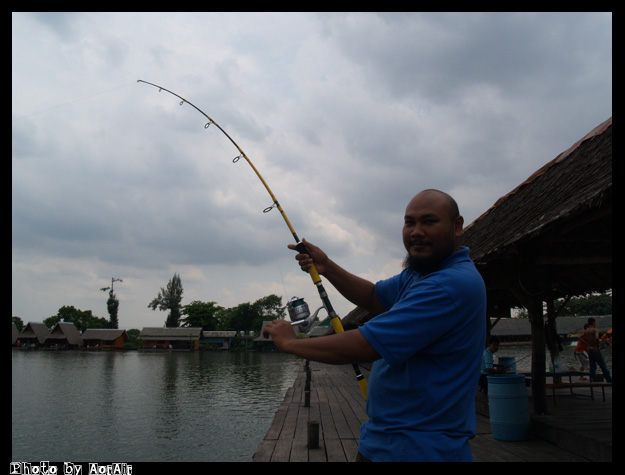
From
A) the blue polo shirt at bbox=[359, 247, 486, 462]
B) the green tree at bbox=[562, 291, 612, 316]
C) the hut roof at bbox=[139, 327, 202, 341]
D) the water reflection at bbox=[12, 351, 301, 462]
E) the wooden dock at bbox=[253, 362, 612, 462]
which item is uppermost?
the blue polo shirt at bbox=[359, 247, 486, 462]

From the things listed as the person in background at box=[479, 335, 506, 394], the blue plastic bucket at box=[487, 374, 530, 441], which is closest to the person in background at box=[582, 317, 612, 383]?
the person in background at box=[479, 335, 506, 394]

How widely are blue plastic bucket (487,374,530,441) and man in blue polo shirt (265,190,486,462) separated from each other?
194 inches

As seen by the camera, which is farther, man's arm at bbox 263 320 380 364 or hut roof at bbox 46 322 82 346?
hut roof at bbox 46 322 82 346

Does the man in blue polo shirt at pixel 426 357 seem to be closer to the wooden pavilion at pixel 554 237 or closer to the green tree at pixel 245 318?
the wooden pavilion at pixel 554 237

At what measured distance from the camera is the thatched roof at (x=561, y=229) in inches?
180

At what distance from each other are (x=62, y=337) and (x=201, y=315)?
88.5 feet

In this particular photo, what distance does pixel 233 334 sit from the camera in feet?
279

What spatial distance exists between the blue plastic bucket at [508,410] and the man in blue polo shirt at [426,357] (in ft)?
16.1

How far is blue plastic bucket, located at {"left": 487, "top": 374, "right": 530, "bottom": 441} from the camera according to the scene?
5930 mm

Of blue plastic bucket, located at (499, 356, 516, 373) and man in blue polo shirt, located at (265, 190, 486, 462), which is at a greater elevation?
man in blue polo shirt, located at (265, 190, 486, 462)

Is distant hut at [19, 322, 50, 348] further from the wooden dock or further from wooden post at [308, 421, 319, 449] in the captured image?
wooden post at [308, 421, 319, 449]
